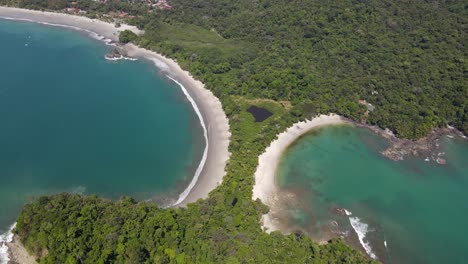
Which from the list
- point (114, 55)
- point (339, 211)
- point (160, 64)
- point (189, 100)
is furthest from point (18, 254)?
point (114, 55)

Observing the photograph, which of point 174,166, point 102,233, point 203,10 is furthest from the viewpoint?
point 203,10

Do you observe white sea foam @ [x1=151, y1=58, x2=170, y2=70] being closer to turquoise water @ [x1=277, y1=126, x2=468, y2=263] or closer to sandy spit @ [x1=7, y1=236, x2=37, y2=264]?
turquoise water @ [x1=277, y1=126, x2=468, y2=263]

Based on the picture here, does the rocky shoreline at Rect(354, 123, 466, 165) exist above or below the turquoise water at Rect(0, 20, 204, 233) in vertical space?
above

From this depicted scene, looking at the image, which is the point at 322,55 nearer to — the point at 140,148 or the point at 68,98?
the point at 140,148

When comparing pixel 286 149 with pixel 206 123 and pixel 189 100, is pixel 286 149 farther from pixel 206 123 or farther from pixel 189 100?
pixel 189 100

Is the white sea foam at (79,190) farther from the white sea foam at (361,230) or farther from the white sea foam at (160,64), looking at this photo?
the white sea foam at (160,64)

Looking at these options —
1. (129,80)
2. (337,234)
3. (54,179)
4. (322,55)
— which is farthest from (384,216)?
(129,80)

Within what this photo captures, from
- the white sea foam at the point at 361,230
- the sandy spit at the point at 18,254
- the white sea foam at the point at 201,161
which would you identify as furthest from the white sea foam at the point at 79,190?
the white sea foam at the point at 361,230

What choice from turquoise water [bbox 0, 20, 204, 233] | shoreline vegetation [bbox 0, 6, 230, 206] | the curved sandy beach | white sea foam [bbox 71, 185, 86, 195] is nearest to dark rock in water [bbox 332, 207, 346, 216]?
the curved sandy beach
